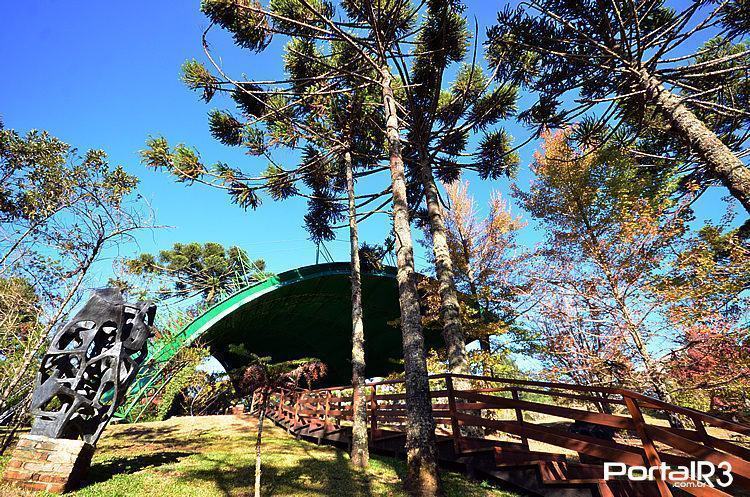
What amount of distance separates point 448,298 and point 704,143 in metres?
6.55

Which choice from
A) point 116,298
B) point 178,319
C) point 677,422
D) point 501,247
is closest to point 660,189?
point 501,247

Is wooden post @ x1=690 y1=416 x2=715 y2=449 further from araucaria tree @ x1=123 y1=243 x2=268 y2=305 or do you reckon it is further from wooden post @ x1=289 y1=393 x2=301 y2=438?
araucaria tree @ x1=123 y1=243 x2=268 y2=305

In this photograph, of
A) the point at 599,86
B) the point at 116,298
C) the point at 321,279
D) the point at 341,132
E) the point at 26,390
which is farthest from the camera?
the point at 321,279

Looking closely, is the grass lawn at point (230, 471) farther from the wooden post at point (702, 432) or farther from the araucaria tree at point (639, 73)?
the araucaria tree at point (639, 73)

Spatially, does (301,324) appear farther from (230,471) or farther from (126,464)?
(230,471)

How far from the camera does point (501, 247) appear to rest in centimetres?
1648

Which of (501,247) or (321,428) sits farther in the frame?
(501,247)

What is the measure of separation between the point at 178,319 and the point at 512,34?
711 inches

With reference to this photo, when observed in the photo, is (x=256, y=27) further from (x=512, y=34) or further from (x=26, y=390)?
(x=26, y=390)

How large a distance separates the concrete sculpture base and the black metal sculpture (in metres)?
0.17

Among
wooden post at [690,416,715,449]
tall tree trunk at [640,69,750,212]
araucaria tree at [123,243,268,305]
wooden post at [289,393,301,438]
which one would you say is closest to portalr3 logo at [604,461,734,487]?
wooden post at [690,416,715,449]

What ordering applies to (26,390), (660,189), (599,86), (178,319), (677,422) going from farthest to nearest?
1. (178,319)
2. (660,189)
3. (599,86)
4. (677,422)
5. (26,390)

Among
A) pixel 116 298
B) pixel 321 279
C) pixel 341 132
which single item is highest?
pixel 341 132

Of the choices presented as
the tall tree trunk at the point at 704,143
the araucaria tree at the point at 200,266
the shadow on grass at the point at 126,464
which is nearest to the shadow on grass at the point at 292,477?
the shadow on grass at the point at 126,464
